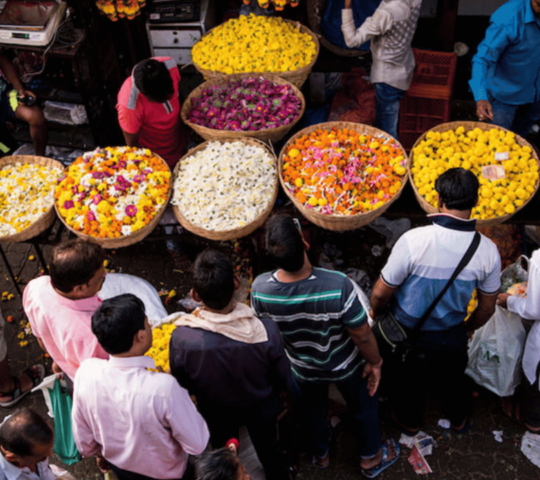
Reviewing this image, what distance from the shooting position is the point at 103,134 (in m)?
5.82

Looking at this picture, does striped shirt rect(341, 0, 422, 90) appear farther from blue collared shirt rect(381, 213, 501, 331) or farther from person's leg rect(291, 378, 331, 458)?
person's leg rect(291, 378, 331, 458)

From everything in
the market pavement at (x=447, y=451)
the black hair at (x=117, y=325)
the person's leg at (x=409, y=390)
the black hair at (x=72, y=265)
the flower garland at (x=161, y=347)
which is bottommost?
the market pavement at (x=447, y=451)

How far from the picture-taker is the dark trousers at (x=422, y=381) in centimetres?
325

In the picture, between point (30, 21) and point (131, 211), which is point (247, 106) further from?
point (30, 21)

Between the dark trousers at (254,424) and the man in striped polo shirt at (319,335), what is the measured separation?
297 mm

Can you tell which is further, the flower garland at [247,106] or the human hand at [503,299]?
the flower garland at [247,106]

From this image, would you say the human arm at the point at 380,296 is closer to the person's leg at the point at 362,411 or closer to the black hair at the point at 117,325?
the person's leg at the point at 362,411

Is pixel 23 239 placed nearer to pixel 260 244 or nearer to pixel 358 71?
pixel 260 244

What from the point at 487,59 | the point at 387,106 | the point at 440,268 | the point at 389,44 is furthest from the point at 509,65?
the point at 440,268

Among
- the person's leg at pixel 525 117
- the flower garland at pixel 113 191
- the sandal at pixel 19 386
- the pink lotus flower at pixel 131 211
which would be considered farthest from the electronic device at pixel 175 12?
the sandal at pixel 19 386

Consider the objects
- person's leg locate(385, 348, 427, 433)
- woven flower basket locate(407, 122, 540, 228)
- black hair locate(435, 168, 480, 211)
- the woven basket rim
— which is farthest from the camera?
the woven basket rim

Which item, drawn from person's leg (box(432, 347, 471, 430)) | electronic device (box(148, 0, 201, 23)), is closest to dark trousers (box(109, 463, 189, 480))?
person's leg (box(432, 347, 471, 430))

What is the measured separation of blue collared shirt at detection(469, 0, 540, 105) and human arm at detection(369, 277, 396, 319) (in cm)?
202

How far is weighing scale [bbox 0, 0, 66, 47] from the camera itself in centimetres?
486
